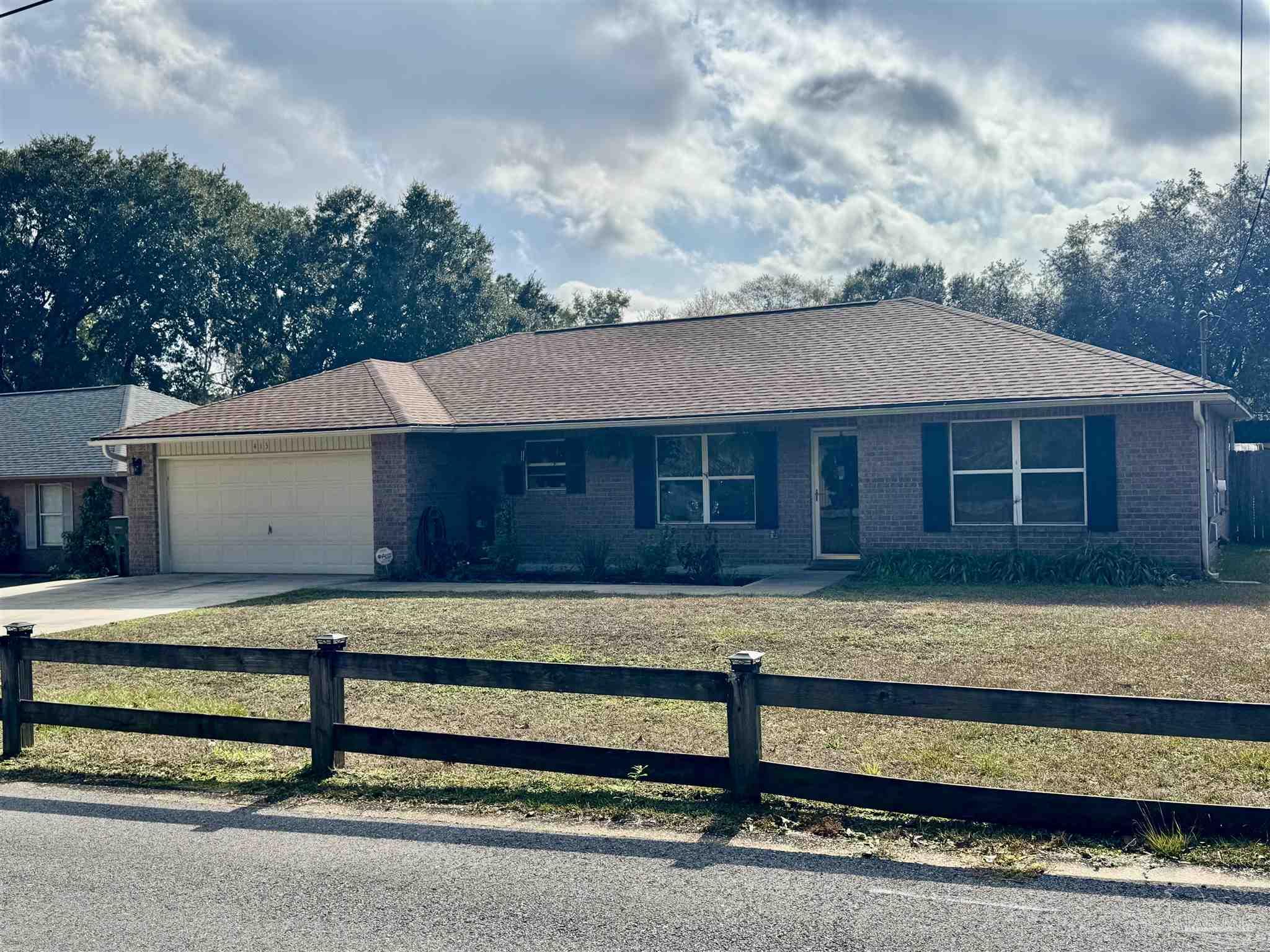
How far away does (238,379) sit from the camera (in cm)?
4862

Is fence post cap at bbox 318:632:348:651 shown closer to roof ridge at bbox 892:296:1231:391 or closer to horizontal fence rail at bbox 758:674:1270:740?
horizontal fence rail at bbox 758:674:1270:740

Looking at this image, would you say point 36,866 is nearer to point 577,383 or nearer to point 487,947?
point 487,947

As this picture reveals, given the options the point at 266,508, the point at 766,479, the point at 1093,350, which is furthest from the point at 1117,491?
the point at 266,508

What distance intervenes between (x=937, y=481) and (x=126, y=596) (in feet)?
42.0

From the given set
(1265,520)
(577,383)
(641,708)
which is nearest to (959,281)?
(1265,520)

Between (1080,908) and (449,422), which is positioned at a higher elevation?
(449,422)

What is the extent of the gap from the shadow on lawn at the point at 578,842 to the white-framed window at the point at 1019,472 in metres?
12.8

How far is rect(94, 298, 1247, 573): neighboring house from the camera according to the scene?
16641 mm

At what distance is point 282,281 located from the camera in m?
45.7

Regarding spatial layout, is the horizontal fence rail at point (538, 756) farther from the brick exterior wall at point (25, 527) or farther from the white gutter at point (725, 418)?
the brick exterior wall at point (25, 527)

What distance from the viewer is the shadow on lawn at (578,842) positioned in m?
4.93

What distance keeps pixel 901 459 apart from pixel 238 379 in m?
37.6

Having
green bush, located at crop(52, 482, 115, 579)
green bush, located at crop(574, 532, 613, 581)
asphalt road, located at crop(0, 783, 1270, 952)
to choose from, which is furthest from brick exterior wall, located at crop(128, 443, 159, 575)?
asphalt road, located at crop(0, 783, 1270, 952)

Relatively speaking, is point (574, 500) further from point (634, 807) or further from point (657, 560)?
point (634, 807)
